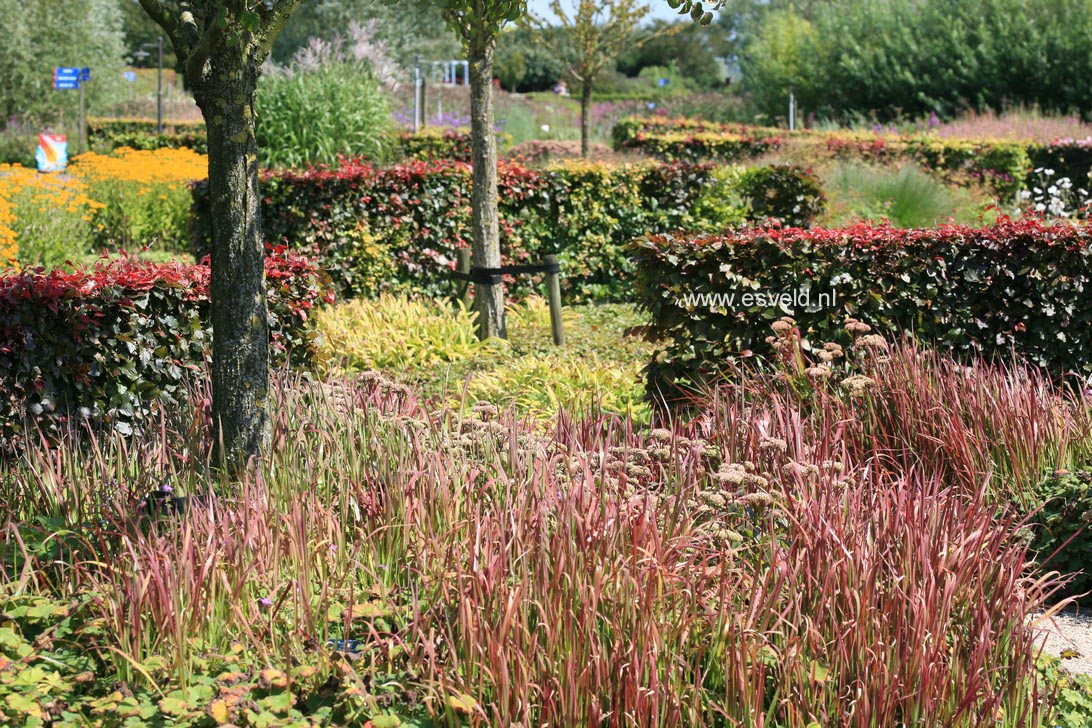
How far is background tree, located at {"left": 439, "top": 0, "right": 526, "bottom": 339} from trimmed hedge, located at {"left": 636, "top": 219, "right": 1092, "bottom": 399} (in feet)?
8.40

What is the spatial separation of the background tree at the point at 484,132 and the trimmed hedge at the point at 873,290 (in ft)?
8.40

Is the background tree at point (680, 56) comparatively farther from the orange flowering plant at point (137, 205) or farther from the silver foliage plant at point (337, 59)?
the orange flowering plant at point (137, 205)

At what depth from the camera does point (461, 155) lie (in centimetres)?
1762

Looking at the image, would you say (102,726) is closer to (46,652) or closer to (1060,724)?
(46,652)

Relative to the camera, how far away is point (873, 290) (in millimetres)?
6320

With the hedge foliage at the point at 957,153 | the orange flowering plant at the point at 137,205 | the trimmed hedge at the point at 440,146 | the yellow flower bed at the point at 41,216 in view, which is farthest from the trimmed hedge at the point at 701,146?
the yellow flower bed at the point at 41,216

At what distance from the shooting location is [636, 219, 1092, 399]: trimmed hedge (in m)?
6.15

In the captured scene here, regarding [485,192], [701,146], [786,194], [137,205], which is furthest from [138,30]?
[485,192]

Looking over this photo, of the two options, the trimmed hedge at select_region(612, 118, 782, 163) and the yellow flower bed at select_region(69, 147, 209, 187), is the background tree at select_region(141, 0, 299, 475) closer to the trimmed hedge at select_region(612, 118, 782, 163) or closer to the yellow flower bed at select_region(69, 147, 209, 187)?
the yellow flower bed at select_region(69, 147, 209, 187)

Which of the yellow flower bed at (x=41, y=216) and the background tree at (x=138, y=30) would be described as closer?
the yellow flower bed at (x=41, y=216)

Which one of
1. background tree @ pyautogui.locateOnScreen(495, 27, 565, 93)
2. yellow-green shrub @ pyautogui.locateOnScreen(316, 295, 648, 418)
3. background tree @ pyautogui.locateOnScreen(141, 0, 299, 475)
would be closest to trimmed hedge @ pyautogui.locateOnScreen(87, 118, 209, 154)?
yellow-green shrub @ pyautogui.locateOnScreen(316, 295, 648, 418)

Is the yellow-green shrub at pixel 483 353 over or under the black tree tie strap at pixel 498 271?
under

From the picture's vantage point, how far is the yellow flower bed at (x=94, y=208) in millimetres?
10797

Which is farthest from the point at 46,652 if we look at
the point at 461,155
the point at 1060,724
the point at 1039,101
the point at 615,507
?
the point at 1039,101
